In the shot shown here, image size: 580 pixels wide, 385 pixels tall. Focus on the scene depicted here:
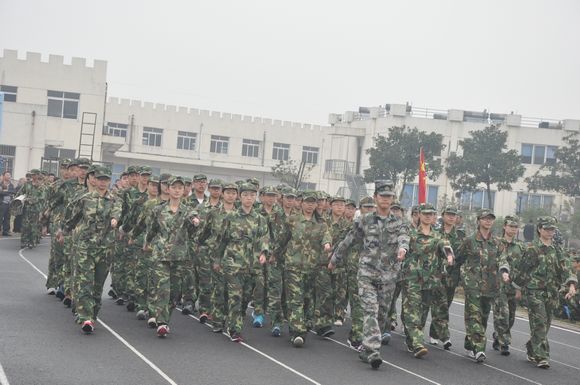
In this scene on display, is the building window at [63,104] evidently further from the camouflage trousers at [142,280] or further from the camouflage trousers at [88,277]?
the camouflage trousers at [88,277]

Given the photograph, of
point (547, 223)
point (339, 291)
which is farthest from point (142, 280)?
point (547, 223)

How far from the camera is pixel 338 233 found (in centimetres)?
1455

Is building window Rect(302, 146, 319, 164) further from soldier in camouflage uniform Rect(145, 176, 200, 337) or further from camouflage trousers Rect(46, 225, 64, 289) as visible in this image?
soldier in camouflage uniform Rect(145, 176, 200, 337)

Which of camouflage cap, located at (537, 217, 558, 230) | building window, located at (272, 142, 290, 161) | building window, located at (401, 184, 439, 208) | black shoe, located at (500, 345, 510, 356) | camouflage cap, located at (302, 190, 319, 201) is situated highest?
building window, located at (272, 142, 290, 161)

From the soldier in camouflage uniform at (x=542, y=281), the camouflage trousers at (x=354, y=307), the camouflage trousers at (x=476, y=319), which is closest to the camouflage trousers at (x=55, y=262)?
the camouflage trousers at (x=354, y=307)

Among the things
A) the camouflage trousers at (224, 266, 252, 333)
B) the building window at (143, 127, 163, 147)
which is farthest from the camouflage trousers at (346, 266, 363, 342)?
the building window at (143, 127, 163, 147)

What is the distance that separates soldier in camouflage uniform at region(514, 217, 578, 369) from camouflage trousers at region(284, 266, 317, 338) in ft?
10.5

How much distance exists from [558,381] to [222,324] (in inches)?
188

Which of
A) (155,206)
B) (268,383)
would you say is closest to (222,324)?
(155,206)

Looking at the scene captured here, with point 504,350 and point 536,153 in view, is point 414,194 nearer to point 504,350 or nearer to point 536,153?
point 536,153

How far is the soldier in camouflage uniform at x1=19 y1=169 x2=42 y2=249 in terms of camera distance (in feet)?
80.4

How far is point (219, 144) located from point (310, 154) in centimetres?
734

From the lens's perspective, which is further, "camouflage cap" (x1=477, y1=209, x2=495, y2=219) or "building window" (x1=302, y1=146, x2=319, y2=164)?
"building window" (x1=302, y1=146, x2=319, y2=164)

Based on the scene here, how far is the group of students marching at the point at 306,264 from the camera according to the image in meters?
11.9
